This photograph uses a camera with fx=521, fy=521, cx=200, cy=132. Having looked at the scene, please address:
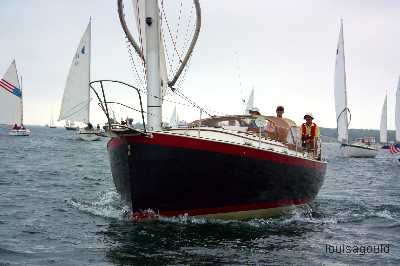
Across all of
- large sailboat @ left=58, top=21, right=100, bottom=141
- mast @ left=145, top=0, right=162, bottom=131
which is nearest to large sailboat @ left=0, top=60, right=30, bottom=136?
large sailboat @ left=58, top=21, right=100, bottom=141

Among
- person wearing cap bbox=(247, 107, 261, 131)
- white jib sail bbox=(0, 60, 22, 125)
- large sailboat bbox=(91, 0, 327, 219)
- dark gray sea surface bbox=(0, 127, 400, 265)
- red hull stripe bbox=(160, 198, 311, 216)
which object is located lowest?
dark gray sea surface bbox=(0, 127, 400, 265)

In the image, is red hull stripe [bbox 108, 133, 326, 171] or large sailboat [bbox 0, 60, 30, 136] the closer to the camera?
red hull stripe [bbox 108, 133, 326, 171]

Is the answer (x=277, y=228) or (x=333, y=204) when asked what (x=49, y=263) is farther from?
(x=333, y=204)

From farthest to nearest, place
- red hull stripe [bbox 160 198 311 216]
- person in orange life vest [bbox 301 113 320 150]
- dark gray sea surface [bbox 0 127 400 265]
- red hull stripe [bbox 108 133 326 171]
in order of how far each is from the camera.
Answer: person in orange life vest [bbox 301 113 320 150], red hull stripe [bbox 160 198 311 216], red hull stripe [bbox 108 133 326 171], dark gray sea surface [bbox 0 127 400 265]

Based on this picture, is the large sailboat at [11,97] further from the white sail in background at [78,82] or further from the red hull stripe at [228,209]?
the red hull stripe at [228,209]

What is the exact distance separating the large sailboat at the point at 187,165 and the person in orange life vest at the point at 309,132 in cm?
414

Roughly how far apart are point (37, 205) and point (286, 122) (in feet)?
26.0

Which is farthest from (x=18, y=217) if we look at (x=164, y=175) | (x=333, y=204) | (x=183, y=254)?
(x=333, y=204)

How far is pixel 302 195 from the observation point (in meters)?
15.5

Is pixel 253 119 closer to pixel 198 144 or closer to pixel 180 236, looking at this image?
pixel 198 144

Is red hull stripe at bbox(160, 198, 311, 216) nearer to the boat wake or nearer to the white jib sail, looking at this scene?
the boat wake

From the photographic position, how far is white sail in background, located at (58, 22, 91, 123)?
5859cm

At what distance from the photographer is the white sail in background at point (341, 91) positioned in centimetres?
5828

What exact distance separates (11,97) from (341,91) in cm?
4835
